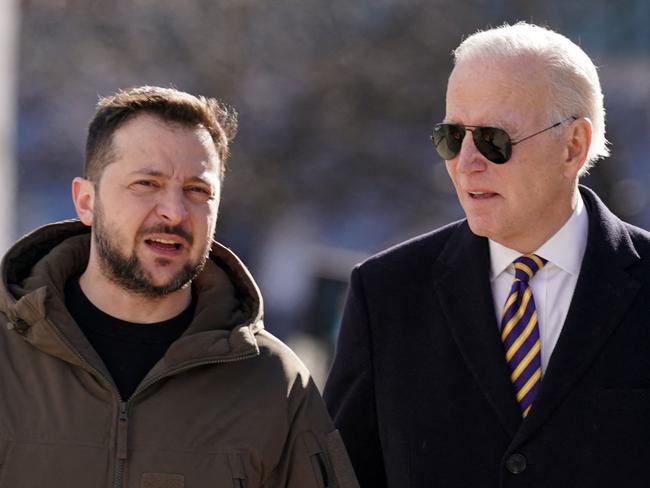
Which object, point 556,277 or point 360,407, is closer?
point 556,277

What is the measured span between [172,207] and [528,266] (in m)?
1.02

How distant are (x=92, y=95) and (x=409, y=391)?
25.6ft

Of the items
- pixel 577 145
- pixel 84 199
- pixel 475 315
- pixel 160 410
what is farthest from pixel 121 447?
pixel 577 145

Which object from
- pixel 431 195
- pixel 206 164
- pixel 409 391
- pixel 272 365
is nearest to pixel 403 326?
pixel 409 391

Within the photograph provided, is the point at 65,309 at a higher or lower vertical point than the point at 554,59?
lower

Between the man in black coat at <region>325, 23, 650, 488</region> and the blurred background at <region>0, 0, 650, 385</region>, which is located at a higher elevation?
the blurred background at <region>0, 0, 650, 385</region>

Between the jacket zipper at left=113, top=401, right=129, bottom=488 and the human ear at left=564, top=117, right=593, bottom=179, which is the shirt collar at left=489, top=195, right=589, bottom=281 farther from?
the jacket zipper at left=113, top=401, right=129, bottom=488

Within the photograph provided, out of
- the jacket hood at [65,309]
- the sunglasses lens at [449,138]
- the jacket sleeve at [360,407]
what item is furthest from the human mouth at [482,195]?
the jacket hood at [65,309]

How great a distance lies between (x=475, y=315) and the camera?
4000 millimetres

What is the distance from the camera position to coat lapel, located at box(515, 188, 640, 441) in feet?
12.5

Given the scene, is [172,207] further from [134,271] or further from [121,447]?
[121,447]

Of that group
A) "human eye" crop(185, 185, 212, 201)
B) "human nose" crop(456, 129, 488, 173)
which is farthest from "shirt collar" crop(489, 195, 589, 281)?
"human eye" crop(185, 185, 212, 201)

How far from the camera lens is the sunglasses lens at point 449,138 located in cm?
396

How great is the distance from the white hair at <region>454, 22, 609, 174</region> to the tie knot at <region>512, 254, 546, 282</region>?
0.36 meters
